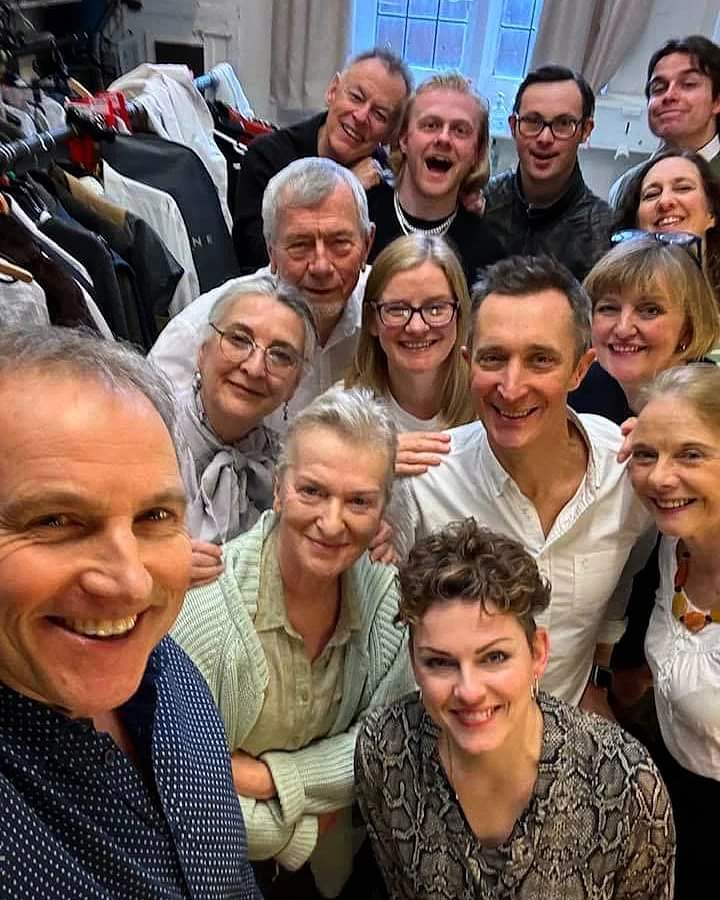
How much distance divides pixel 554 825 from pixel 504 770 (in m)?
0.11

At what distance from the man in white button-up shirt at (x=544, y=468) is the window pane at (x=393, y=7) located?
Result: 382 centimetres

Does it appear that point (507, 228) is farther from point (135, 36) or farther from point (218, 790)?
point (135, 36)

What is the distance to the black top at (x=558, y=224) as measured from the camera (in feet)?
7.86

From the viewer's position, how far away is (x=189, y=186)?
2.67m

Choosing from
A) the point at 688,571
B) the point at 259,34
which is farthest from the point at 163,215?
the point at 259,34

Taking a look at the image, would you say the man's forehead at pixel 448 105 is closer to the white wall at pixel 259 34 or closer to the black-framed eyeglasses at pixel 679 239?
the black-framed eyeglasses at pixel 679 239

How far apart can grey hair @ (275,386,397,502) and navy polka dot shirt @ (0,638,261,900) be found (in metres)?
0.44

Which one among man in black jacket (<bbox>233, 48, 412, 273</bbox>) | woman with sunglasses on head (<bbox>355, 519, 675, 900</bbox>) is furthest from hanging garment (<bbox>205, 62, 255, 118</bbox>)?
woman with sunglasses on head (<bbox>355, 519, 675, 900</bbox>)

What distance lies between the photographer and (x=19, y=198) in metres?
1.85

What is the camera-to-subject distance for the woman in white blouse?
1.31 meters

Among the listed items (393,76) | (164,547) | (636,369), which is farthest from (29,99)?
(164,547)

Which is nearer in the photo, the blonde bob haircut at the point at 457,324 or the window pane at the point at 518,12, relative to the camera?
the blonde bob haircut at the point at 457,324

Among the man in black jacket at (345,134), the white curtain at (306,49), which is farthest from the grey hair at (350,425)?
the white curtain at (306,49)

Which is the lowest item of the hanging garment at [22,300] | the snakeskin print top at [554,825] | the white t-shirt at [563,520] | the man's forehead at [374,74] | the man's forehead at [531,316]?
the snakeskin print top at [554,825]
